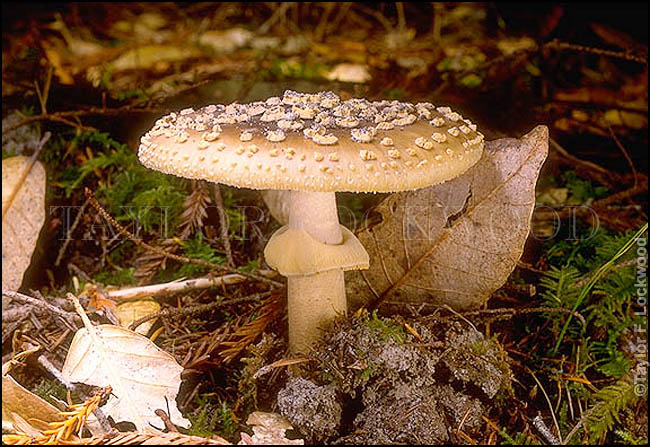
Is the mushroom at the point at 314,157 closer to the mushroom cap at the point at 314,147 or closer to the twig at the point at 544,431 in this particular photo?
the mushroom cap at the point at 314,147

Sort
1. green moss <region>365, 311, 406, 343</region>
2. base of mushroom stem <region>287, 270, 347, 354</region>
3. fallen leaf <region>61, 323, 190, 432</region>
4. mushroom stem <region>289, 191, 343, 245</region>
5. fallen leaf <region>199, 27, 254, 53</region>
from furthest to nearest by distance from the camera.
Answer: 1. fallen leaf <region>199, 27, 254, 53</region>
2. base of mushroom stem <region>287, 270, 347, 354</region>
3. mushroom stem <region>289, 191, 343, 245</region>
4. green moss <region>365, 311, 406, 343</region>
5. fallen leaf <region>61, 323, 190, 432</region>

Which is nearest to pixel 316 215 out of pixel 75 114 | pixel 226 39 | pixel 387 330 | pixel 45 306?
pixel 387 330

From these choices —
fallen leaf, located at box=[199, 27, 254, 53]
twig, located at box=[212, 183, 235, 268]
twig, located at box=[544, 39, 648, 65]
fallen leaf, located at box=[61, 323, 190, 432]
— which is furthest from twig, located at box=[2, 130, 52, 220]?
fallen leaf, located at box=[199, 27, 254, 53]

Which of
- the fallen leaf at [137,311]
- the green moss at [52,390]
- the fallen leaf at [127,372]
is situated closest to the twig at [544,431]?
the fallen leaf at [127,372]

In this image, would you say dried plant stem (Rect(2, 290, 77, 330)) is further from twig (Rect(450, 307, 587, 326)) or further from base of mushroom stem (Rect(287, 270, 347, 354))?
twig (Rect(450, 307, 587, 326))

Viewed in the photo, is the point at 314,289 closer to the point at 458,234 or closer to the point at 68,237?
the point at 458,234

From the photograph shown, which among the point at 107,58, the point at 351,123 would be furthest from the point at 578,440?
the point at 107,58
